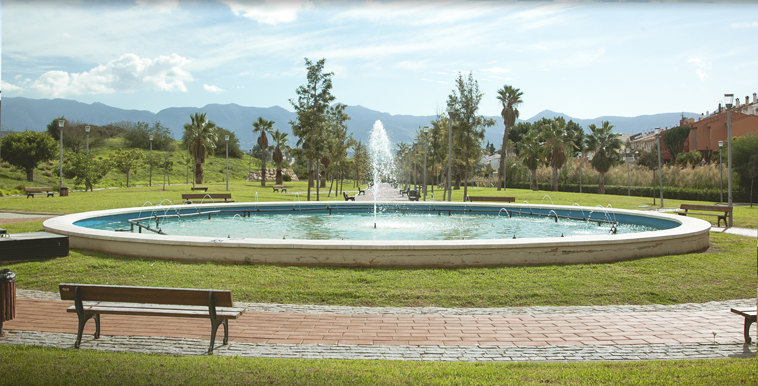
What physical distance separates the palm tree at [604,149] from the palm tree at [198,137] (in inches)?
1624

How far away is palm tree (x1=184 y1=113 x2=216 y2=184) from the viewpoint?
151 feet

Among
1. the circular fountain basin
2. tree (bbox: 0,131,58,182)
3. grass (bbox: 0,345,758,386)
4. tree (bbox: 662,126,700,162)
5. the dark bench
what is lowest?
grass (bbox: 0,345,758,386)

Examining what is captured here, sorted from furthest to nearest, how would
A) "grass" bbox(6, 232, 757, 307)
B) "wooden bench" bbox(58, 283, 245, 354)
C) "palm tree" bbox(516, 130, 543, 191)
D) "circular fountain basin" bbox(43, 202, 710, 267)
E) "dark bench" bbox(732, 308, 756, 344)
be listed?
"palm tree" bbox(516, 130, 543, 191)
"circular fountain basin" bbox(43, 202, 710, 267)
"grass" bbox(6, 232, 757, 307)
"dark bench" bbox(732, 308, 756, 344)
"wooden bench" bbox(58, 283, 245, 354)

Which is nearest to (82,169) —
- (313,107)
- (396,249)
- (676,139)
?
(313,107)

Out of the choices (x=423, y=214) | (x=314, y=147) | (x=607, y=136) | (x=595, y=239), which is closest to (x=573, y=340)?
(x=595, y=239)

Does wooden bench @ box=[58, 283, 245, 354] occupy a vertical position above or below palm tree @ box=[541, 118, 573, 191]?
below

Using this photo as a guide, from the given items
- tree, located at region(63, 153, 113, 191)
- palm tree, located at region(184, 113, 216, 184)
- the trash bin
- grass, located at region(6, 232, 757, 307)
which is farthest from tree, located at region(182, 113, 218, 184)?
the trash bin

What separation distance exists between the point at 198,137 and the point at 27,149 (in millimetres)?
14614

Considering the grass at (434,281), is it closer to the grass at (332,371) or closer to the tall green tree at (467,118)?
the grass at (332,371)

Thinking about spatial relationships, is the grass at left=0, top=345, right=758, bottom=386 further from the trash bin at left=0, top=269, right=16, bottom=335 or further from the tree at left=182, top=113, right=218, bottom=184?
the tree at left=182, top=113, right=218, bottom=184

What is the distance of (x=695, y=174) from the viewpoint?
3681 centimetres

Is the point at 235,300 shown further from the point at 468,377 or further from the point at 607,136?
the point at 607,136

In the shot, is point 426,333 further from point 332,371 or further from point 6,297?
point 6,297

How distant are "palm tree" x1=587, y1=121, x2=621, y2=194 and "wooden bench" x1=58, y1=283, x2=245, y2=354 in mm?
49370
